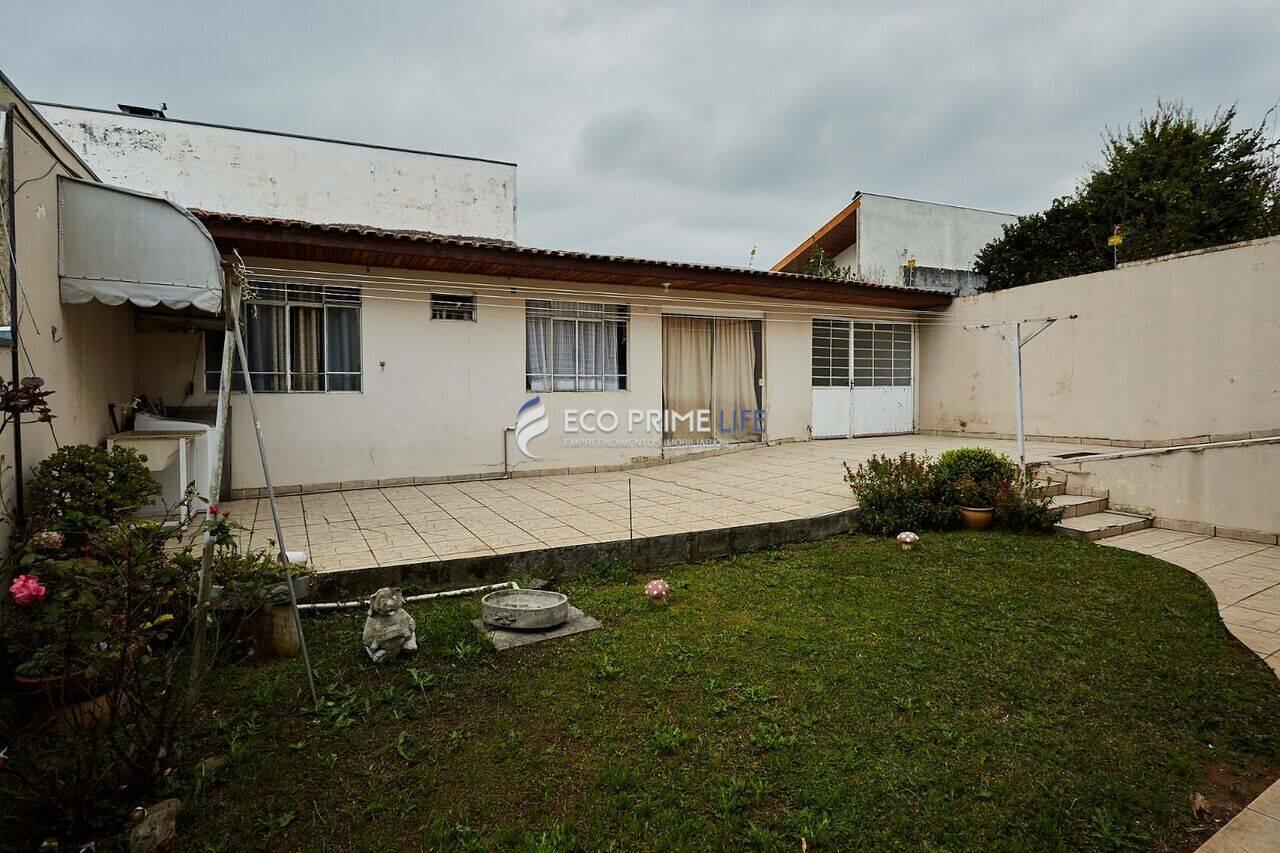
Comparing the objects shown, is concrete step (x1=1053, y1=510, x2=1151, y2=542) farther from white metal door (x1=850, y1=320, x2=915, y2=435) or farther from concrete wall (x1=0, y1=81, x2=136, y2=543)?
concrete wall (x1=0, y1=81, x2=136, y2=543)

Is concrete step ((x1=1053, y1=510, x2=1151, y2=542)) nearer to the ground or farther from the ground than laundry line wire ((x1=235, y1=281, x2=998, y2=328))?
nearer to the ground

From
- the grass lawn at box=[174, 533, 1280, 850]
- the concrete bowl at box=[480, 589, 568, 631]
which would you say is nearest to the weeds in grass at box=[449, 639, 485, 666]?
the grass lawn at box=[174, 533, 1280, 850]

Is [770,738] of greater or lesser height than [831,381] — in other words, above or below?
below

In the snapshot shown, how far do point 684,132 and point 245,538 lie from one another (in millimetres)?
11715

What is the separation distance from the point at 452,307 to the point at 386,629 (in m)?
5.81

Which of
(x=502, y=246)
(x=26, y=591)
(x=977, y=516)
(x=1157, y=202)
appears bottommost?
(x=977, y=516)

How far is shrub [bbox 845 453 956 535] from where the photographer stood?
5969mm

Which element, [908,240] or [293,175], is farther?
[908,240]

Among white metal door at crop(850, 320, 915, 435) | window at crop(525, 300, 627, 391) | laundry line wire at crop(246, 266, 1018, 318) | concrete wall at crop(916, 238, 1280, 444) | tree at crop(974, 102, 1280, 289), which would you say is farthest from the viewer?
tree at crop(974, 102, 1280, 289)

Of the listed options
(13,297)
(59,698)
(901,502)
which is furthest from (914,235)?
(59,698)

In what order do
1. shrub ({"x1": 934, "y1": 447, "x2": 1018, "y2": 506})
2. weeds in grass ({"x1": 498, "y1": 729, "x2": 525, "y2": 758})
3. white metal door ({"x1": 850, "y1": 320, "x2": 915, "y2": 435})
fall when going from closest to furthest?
weeds in grass ({"x1": 498, "y1": 729, "x2": 525, "y2": 758}) < shrub ({"x1": 934, "y1": 447, "x2": 1018, "y2": 506}) < white metal door ({"x1": 850, "y1": 320, "x2": 915, "y2": 435})

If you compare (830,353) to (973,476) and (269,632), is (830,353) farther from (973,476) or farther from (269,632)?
(269,632)

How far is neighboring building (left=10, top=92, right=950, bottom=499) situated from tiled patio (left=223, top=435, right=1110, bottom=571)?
2.40 feet

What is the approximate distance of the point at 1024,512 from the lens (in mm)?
5996
